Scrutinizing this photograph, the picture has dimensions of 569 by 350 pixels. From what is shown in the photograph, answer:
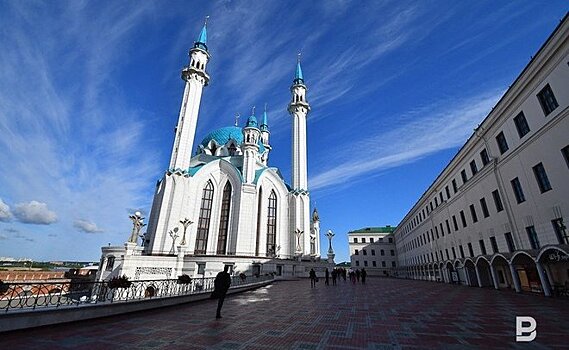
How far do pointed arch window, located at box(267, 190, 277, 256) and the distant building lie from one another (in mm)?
29688

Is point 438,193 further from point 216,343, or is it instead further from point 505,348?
point 216,343

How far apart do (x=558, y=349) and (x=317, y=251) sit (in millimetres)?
40433


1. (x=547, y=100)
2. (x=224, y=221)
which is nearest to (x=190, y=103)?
(x=224, y=221)

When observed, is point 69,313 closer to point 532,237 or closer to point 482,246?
point 532,237

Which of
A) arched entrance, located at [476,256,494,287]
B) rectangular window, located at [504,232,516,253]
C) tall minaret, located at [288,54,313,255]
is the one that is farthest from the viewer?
tall minaret, located at [288,54,313,255]

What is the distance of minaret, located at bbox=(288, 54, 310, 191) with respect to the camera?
4551 centimetres

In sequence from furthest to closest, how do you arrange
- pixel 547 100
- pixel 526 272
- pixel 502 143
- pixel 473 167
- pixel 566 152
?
1. pixel 473 167
2. pixel 502 143
3. pixel 526 272
4. pixel 547 100
5. pixel 566 152

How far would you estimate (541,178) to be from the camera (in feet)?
44.5

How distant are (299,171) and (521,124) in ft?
108

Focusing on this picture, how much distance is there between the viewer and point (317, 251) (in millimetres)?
44188

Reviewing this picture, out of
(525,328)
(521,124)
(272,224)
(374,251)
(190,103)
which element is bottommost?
(525,328)

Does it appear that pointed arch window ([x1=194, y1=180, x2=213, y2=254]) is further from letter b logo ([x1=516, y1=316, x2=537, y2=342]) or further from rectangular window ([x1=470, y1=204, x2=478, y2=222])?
letter b logo ([x1=516, y1=316, x2=537, y2=342])

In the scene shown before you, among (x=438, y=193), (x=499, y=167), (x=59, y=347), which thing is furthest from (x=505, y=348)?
(x=438, y=193)

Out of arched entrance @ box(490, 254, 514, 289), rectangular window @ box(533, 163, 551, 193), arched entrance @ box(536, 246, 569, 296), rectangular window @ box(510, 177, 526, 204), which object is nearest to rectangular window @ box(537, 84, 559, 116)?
rectangular window @ box(533, 163, 551, 193)
